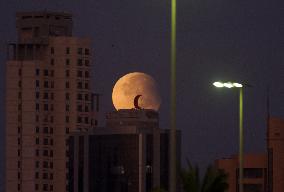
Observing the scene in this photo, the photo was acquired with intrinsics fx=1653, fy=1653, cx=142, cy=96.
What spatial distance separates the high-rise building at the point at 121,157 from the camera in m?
173

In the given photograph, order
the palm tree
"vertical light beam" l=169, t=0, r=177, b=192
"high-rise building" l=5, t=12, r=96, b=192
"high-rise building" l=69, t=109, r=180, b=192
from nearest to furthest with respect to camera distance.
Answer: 1. "vertical light beam" l=169, t=0, r=177, b=192
2. the palm tree
3. "high-rise building" l=69, t=109, r=180, b=192
4. "high-rise building" l=5, t=12, r=96, b=192

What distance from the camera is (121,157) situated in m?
176

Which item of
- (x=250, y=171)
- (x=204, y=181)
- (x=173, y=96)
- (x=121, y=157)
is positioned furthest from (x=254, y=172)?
(x=173, y=96)

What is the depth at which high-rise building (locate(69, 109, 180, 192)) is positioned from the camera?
17325 cm

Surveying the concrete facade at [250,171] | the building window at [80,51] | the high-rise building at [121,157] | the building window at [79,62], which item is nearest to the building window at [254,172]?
the concrete facade at [250,171]

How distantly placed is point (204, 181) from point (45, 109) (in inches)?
Result: 5197

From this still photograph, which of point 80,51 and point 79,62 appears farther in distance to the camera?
point 79,62

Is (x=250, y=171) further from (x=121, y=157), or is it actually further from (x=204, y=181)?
(x=204, y=181)

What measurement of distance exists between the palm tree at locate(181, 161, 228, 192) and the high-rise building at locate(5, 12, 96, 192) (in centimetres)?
12823

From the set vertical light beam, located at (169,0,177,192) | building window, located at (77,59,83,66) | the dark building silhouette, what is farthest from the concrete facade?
vertical light beam, located at (169,0,177,192)

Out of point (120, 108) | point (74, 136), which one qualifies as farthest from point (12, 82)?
point (120, 108)

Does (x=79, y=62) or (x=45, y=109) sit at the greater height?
(x=79, y=62)

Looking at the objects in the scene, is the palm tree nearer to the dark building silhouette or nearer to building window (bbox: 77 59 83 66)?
the dark building silhouette

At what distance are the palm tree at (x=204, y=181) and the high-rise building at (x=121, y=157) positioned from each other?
106m
